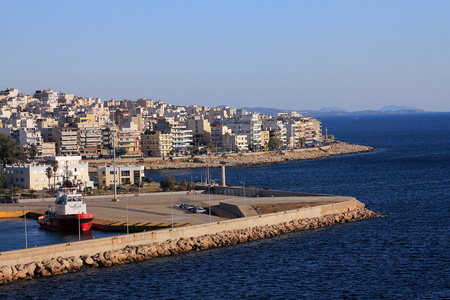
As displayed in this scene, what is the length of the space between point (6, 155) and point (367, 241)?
47.0 meters

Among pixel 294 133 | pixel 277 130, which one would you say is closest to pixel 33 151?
pixel 277 130

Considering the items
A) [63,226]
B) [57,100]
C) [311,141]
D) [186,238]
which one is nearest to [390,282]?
[186,238]

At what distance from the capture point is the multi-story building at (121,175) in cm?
5597

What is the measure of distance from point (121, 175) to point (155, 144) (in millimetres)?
35591

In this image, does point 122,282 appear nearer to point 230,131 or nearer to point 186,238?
point 186,238

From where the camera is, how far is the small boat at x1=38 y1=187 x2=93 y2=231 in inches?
1379

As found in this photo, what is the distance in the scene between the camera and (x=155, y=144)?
A: 92.4 m

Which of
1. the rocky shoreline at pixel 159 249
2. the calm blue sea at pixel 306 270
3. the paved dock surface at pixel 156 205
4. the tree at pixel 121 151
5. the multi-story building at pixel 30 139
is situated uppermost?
the multi-story building at pixel 30 139

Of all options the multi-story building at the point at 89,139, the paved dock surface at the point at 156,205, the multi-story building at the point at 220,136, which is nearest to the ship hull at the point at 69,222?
the paved dock surface at the point at 156,205

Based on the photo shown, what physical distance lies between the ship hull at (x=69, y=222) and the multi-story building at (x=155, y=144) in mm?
55029

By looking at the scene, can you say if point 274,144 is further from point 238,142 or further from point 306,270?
point 306,270

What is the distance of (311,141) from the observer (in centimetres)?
12000

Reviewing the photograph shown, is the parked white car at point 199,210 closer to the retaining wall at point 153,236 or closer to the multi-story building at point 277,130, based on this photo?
the retaining wall at point 153,236

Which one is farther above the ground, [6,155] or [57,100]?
[57,100]
